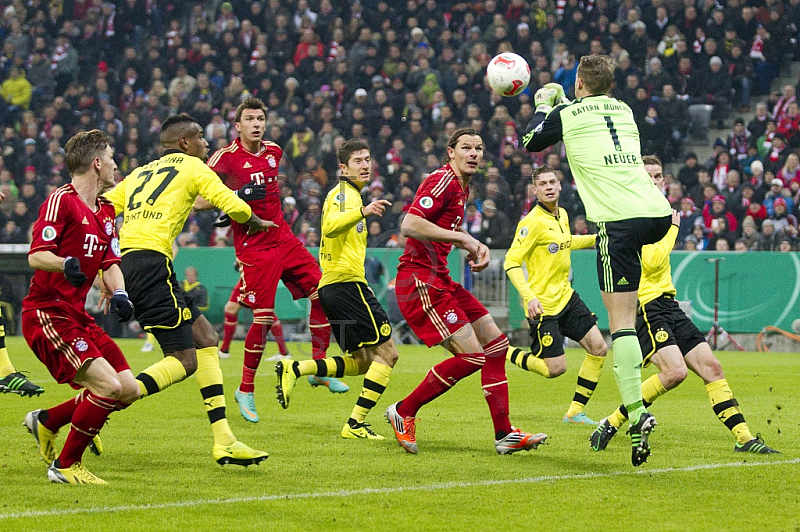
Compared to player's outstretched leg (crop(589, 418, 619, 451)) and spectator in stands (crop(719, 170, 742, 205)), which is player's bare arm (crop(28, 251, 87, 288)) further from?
spectator in stands (crop(719, 170, 742, 205))

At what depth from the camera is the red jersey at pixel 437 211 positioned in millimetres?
7383

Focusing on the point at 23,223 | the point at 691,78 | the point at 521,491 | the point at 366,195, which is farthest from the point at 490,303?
the point at 521,491

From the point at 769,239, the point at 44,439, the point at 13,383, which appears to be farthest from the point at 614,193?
the point at 769,239

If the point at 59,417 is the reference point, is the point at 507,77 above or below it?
above

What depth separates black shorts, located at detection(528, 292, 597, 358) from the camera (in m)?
9.80

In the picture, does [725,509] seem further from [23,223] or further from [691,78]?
[23,223]

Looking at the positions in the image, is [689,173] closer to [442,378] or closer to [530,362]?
[530,362]

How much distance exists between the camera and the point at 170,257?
6969 millimetres

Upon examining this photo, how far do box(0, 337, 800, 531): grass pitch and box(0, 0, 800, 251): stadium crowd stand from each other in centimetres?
982

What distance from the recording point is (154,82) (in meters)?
25.5

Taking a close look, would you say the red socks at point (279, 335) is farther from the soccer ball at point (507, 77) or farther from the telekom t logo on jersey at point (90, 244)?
the telekom t logo on jersey at point (90, 244)

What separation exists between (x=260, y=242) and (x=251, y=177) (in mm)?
615

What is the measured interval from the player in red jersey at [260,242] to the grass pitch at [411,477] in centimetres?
97

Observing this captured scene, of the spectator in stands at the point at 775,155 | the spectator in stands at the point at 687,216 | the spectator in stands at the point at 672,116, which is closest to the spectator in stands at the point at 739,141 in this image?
the spectator in stands at the point at 775,155
